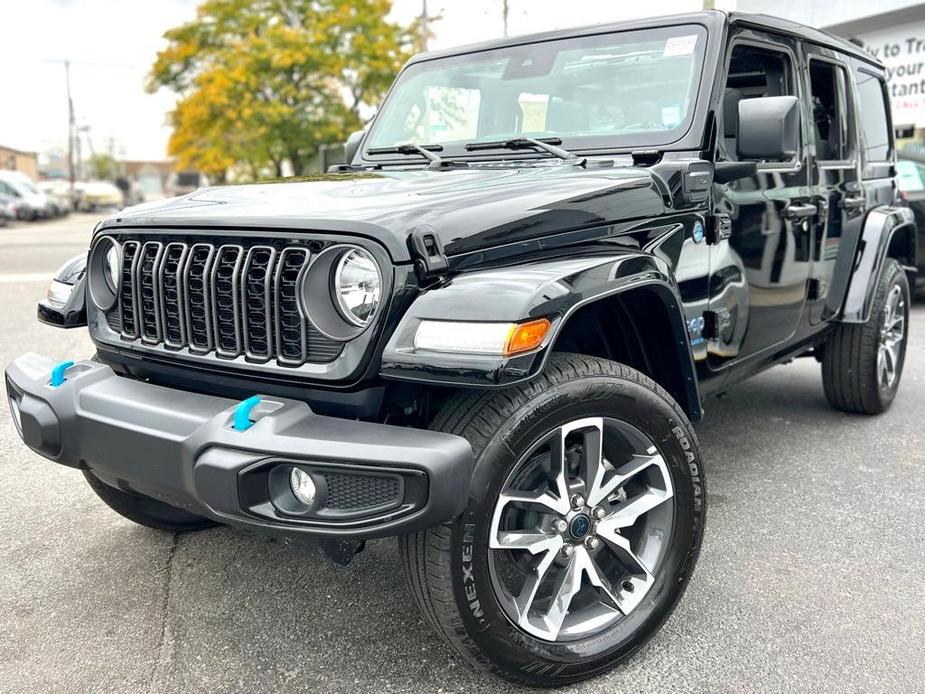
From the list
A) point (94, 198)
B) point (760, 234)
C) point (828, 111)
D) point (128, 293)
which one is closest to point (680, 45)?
point (760, 234)

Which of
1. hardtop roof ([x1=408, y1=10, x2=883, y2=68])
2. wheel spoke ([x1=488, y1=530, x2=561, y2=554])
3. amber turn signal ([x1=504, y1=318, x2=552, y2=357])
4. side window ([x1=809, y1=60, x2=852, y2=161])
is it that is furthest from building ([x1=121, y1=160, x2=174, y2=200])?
amber turn signal ([x1=504, y1=318, x2=552, y2=357])

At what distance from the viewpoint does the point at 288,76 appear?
1045 inches

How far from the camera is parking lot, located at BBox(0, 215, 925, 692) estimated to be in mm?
2359

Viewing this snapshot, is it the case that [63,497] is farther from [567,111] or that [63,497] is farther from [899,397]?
[899,397]

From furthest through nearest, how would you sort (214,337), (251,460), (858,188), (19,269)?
(19,269) < (858,188) < (214,337) < (251,460)

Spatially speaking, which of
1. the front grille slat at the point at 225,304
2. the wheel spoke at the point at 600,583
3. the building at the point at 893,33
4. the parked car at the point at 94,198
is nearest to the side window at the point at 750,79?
the wheel spoke at the point at 600,583

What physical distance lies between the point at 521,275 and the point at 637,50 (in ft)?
5.12

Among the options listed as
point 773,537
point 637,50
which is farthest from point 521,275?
point 773,537

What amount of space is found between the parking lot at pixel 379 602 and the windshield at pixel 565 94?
5.40ft

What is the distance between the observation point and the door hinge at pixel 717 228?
117 inches

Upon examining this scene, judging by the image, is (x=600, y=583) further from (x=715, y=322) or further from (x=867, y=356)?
(x=867, y=356)

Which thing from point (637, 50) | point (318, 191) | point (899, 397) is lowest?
point (899, 397)

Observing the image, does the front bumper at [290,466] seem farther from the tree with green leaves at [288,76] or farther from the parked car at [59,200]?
the parked car at [59,200]

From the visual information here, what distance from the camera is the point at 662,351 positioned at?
268 cm
